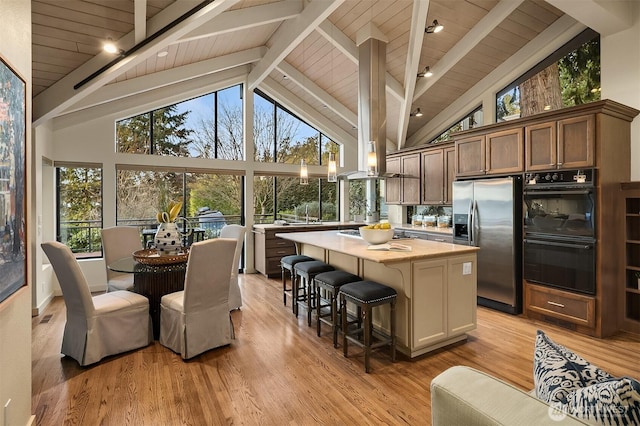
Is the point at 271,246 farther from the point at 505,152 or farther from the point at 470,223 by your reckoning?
the point at 505,152

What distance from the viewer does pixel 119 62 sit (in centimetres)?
320

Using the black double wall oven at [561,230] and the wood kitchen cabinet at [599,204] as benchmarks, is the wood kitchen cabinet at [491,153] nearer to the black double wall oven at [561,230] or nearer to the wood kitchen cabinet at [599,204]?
the wood kitchen cabinet at [599,204]

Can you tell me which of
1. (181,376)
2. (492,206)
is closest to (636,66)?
(492,206)

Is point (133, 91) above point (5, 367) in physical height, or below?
above

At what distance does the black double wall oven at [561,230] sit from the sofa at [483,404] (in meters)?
3.17

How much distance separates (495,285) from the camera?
416 centimetres

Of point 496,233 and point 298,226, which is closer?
point 496,233

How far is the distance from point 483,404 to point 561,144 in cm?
358

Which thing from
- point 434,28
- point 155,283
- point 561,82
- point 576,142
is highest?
point 434,28

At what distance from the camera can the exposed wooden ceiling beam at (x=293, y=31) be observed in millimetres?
3804

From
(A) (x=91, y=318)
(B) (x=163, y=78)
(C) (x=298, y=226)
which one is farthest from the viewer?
(C) (x=298, y=226)

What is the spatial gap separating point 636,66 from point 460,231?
2.51 meters

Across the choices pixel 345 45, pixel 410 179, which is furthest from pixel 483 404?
pixel 410 179

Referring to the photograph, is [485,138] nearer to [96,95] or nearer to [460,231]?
[460,231]
